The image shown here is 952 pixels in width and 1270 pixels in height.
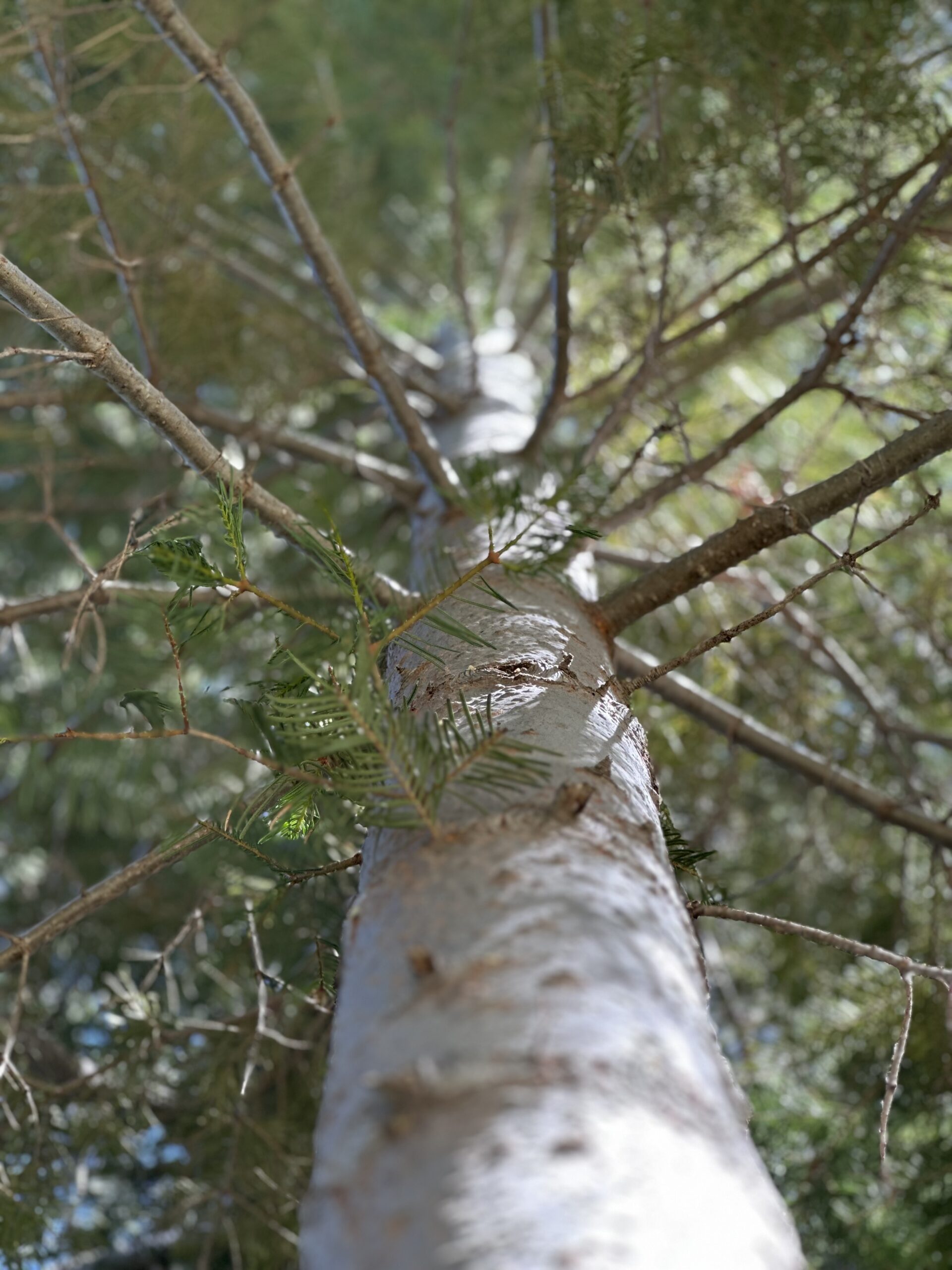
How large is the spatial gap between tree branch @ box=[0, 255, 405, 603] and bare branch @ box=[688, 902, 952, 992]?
1.89 feet

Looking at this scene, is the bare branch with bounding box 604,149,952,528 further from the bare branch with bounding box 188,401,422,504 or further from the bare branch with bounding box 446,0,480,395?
the bare branch with bounding box 446,0,480,395

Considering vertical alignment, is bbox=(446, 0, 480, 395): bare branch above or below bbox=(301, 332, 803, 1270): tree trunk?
above

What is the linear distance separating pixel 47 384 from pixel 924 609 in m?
2.52

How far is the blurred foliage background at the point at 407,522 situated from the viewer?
2076 millimetres

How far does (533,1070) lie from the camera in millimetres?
656

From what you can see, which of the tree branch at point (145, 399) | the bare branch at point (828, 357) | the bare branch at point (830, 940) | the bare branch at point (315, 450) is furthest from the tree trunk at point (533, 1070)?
the bare branch at point (315, 450)

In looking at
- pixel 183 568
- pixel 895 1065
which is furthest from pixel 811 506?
pixel 183 568

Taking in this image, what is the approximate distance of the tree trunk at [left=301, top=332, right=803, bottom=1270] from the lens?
1.92 ft

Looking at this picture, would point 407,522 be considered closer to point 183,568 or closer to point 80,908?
point 80,908

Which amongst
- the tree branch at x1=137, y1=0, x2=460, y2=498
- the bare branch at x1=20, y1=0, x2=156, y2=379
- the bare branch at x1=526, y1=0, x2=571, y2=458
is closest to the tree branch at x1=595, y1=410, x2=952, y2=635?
the tree branch at x1=137, y1=0, x2=460, y2=498

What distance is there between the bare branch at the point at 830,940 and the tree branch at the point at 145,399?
0.58 m

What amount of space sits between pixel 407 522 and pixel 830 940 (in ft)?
8.36

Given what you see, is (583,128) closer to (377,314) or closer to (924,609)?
(924,609)

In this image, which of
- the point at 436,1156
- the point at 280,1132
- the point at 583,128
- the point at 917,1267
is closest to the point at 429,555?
the point at 583,128
